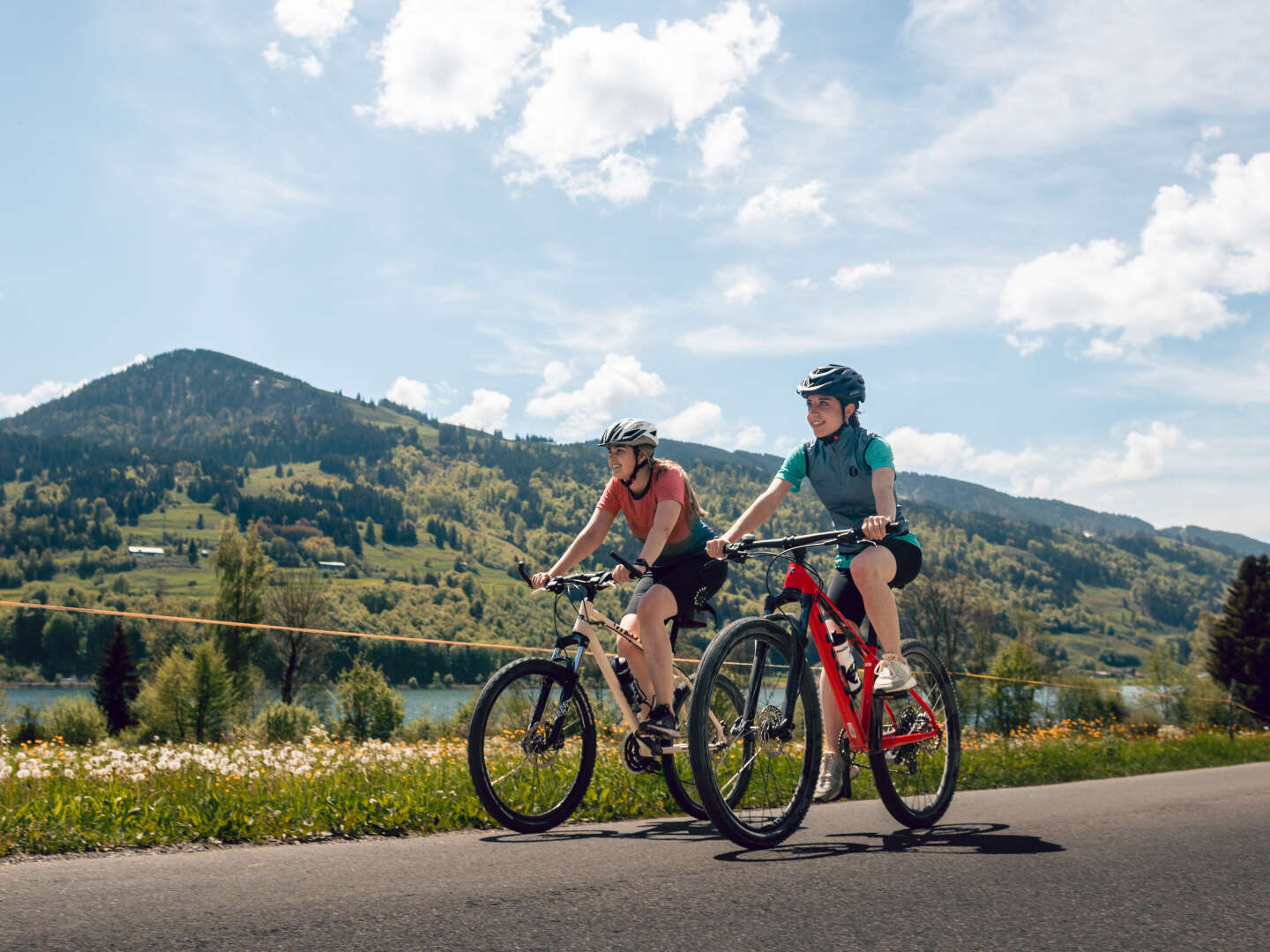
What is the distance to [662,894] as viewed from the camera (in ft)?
11.5

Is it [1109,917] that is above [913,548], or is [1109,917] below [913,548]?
below

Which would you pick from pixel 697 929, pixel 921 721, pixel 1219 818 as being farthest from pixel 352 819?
pixel 1219 818

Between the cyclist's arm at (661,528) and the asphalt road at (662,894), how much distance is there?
1.50 meters

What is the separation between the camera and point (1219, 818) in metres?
5.93

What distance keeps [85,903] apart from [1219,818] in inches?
240

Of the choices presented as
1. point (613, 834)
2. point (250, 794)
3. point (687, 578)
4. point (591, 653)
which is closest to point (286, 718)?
point (250, 794)

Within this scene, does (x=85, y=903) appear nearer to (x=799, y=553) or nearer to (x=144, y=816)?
(x=144, y=816)

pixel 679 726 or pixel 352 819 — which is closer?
pixel 352 819

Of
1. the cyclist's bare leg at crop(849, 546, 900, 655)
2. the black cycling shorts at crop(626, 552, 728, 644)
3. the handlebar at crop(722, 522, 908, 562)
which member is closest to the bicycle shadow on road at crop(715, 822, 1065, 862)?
the cyclist's bare leg at crop(849, 546, 900, 655)

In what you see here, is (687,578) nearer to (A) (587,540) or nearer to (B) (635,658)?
(B) (635,658)

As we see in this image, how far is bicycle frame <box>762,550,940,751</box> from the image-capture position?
4992mm

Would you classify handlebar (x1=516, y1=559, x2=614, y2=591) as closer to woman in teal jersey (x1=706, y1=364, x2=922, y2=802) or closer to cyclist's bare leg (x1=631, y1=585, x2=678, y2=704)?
cyclist's bare leg (x1=631, y1=585, x2=678, y2=704)

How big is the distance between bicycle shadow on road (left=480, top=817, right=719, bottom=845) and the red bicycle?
307 mm

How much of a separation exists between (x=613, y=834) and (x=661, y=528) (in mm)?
1684
